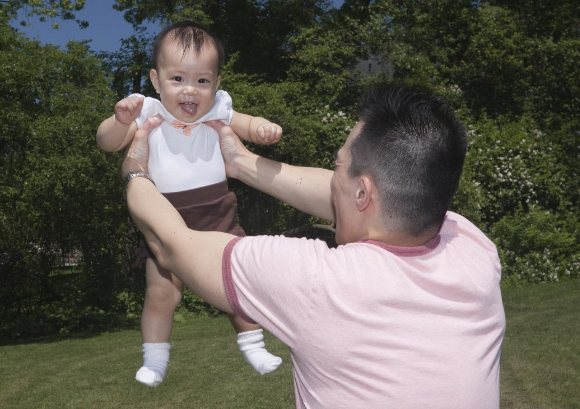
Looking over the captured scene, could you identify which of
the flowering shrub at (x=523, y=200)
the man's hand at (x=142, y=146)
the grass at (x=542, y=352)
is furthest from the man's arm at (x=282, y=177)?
the flowering shrub at (x=523, y=200)

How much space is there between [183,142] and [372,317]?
1.30m

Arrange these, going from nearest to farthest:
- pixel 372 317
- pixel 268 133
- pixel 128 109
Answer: pixel 372 317, pixel 128 109, pixel 268 133

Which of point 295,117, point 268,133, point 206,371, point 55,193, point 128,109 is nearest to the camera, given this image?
point 128,109

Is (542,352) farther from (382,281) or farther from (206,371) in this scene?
(382,281)

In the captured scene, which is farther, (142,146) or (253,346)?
(253,346)

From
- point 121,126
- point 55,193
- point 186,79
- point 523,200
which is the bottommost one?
point 523,200

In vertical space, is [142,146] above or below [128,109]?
below

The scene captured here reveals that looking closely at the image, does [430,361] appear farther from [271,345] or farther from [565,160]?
[565,160]

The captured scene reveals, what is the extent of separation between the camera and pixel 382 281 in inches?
74.6

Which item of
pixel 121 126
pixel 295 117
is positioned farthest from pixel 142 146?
pixel 295 117

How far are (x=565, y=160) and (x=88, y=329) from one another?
1261cm

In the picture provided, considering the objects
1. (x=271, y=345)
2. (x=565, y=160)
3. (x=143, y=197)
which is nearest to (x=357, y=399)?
Result: (x=143, y=197)

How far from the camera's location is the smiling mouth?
9.20ft

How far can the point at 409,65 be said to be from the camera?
20094 millimetres
